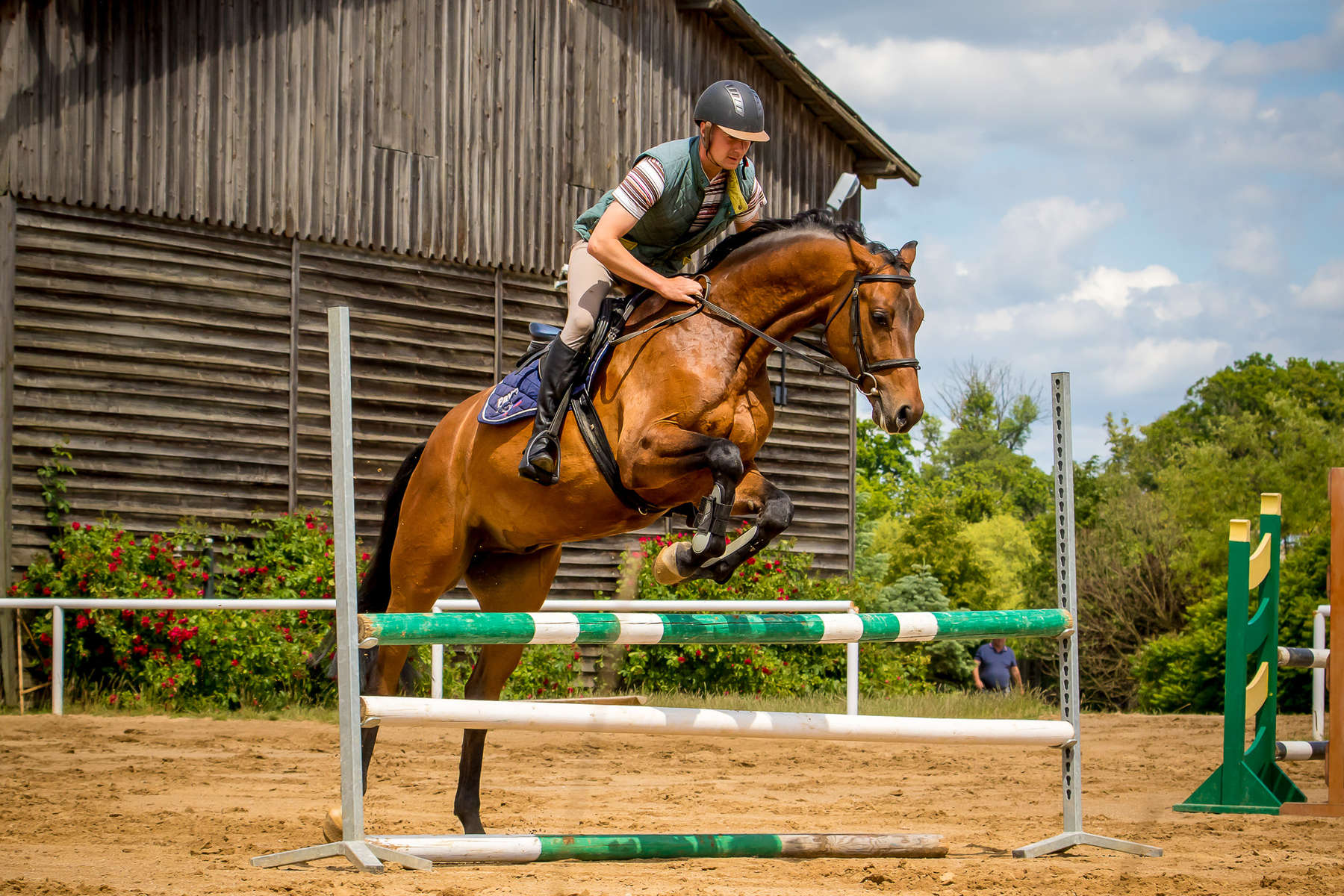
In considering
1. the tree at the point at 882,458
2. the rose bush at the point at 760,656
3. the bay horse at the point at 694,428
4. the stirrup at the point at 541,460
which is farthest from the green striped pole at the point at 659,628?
the tree at the point at 882,458

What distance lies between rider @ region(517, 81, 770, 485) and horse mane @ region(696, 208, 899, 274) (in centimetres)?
10

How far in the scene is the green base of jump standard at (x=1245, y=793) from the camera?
6152 mm

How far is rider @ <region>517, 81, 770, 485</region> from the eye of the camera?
4465mm

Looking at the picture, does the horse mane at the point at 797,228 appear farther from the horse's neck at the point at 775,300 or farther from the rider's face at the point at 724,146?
the rider's face at the point at 724,146

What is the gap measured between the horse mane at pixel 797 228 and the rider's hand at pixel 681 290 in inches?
6.8

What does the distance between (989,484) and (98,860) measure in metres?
51.3

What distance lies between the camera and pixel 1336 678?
6.24m

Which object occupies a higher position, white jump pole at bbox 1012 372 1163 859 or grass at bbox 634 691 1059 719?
white jump pole at bbox 1012 372 1163 859

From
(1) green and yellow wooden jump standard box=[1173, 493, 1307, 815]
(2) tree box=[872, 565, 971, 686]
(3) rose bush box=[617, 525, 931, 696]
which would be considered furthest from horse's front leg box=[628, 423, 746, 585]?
(2) tree box=[872, 565, 971, 686]

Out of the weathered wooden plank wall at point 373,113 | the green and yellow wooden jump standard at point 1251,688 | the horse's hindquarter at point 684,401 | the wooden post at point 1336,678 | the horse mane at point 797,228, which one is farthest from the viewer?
the weathered wooden plank wall at point 373,113

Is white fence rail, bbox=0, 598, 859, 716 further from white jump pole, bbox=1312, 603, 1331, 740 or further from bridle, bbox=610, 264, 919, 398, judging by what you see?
bridle, bbox=610, 264, 919, 398

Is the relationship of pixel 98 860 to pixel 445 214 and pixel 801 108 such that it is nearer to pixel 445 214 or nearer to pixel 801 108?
pixel 445 214

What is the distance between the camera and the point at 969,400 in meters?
54.0

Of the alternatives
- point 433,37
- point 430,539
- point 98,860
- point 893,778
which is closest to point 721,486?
point 430,539
